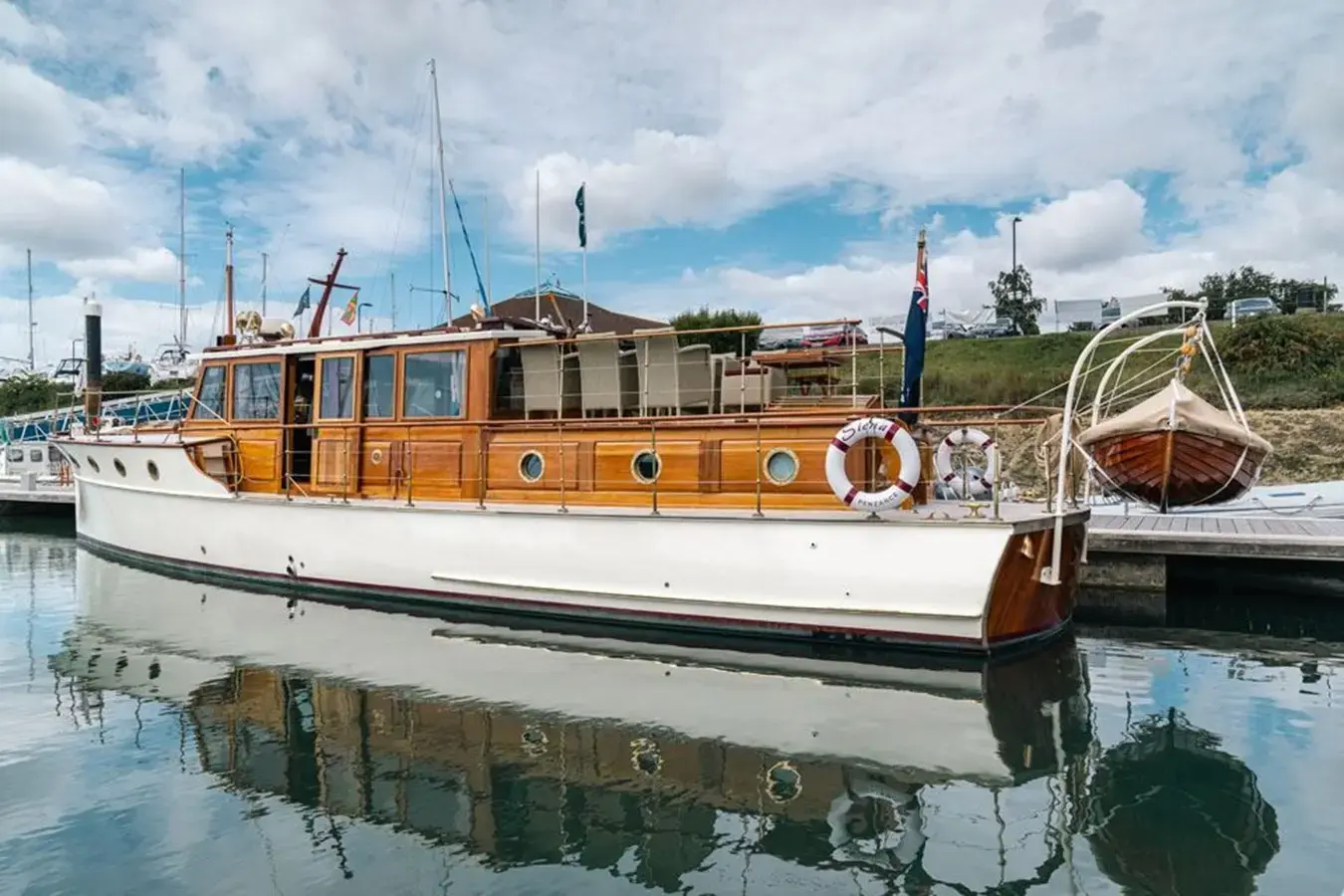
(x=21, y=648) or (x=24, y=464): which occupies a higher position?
(x=24, y=464)

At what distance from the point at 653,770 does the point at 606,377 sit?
522 centimetres

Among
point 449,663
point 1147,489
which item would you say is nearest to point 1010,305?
point 1147,489

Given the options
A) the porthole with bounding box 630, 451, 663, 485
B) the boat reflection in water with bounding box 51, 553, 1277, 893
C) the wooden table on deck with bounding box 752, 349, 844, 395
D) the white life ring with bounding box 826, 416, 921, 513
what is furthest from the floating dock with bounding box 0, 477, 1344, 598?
the porthole with bounding box 630, 451, 663, 485

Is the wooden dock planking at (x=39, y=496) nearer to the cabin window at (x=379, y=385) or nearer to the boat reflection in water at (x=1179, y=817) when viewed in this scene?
the cabin window at (x=379, y=385)

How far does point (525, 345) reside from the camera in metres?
10.4

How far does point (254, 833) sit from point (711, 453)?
5.62 meters

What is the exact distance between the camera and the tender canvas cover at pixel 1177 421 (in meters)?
8.88

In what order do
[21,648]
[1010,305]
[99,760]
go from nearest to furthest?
[99,760] < [21,648] < [1010,305]

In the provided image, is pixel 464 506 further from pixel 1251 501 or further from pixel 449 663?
pixel 1251 501

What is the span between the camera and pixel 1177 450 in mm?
9023

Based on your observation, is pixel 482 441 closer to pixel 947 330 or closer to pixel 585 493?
pixel 585 493

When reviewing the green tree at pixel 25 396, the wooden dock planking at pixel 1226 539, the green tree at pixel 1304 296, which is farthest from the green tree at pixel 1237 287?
the green tree at pixel 25 396

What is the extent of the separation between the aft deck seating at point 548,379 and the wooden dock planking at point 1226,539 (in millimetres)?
7553

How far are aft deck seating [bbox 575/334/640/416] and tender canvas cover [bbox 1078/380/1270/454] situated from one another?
521 cm
